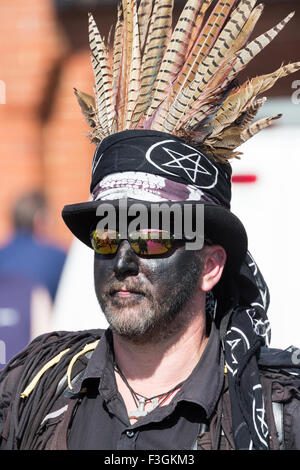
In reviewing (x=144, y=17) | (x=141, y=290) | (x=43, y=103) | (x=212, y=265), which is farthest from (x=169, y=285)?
(x=43, y=103)

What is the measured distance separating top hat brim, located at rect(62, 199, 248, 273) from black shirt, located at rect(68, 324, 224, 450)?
38 centimetres

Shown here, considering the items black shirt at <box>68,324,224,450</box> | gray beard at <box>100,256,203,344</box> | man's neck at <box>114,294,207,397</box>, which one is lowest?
black shirt at <box>68,324,224,450</box>

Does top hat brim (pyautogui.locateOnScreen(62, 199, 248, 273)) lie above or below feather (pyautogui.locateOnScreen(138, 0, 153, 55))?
below

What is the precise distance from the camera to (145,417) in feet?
8.04

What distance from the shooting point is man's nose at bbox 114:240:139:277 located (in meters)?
2.51

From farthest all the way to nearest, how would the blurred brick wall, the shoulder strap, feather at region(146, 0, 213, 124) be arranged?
the blurred brick wall → feather at region(146, 0, 213, 124) → the shoulder strap

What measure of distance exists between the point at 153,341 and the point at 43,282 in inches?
95.8

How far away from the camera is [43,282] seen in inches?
193

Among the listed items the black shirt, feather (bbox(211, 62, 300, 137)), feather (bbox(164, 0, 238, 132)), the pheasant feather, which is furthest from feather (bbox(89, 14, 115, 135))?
the black shirt

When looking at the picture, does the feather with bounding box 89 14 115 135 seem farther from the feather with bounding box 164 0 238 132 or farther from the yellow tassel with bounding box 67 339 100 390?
the yellow tassel with bounding box 67 339 100 390

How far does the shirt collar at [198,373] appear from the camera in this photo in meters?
2.46

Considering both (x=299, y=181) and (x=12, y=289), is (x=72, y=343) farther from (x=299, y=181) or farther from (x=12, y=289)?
(x=12, y=289)
